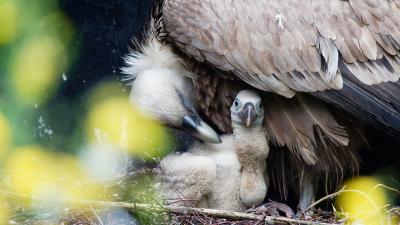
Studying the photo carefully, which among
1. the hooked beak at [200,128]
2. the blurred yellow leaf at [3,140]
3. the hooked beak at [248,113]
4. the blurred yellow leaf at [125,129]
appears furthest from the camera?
the blurred yellow leaf at [125,129]

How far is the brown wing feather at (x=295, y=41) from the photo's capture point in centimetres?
426

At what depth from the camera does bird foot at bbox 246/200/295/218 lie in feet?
14.3

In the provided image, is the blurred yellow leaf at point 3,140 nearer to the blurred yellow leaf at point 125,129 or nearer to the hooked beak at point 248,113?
the blurred yellow leaf at point 125,129

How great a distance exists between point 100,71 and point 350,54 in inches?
63.2

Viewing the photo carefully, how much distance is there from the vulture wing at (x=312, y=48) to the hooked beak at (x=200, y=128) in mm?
316

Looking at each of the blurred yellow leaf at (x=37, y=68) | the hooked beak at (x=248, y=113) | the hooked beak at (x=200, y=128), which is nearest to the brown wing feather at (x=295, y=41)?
the hooked beak at (x=248, y=113)

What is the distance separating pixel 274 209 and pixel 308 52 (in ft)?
2.19

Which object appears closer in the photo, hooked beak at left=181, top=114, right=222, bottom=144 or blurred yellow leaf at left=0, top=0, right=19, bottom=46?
blurred yellow leaf at left=0, top=0, right=19, bottom=46

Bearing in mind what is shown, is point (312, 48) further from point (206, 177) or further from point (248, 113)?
point (206, 177)

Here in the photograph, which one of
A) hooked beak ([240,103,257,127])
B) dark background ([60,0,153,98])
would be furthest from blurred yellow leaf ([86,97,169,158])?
hooked beak ([240,103,257,127])

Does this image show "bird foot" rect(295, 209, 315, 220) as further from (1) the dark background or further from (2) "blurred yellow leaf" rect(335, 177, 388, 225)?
(1) the dark background

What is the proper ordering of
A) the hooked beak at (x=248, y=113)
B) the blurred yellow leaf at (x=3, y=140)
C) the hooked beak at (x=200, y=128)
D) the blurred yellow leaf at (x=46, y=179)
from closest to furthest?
the blurred yellow leaf at (x=3, y=140) → the blurred yellow leaf at (x=46, y=179) → the hooked beak at (x=248, y=113) → the hooked beak at (x=200, y=128)

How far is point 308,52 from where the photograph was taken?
4.27 metres

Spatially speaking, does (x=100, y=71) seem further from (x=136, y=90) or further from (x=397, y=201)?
(x=397, y=201)
